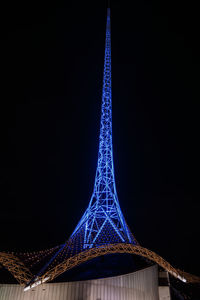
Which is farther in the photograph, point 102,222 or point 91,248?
point 102,222

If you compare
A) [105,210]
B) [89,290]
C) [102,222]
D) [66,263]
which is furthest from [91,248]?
[105,210]

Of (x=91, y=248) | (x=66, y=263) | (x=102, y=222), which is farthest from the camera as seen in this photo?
(x=102, y=222)

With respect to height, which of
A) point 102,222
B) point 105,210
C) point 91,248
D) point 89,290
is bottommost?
point 89,290

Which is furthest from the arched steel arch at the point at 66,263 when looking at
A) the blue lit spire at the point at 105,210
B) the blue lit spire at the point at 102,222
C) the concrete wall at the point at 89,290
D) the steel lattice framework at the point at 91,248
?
the blue lit spire at the point at 105,210

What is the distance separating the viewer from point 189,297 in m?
21.8

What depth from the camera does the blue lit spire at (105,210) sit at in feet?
76.1

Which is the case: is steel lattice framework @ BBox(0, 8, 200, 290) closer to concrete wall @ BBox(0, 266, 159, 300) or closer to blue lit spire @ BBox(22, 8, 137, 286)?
blue lit spire @ BBox(22, 8, 137, 286)

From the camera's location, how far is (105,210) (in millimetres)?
28297

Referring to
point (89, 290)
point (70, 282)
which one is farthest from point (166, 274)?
point (70, 282)

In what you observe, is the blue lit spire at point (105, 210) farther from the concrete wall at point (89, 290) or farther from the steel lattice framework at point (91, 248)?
the concrete wall at point (89, 290)

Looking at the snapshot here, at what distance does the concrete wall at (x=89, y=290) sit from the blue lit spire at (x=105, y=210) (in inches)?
127

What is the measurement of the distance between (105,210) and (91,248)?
1230 centimetres

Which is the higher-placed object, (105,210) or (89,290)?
(105,210)

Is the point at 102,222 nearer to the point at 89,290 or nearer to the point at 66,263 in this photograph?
the point at 89,290
